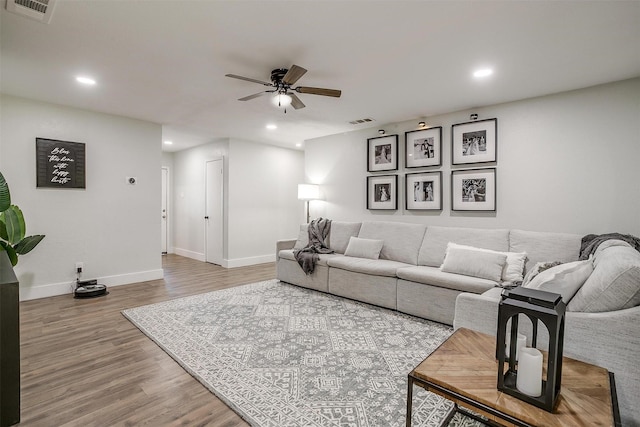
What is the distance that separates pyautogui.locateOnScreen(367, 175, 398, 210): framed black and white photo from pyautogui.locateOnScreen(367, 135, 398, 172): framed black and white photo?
0.51 ft

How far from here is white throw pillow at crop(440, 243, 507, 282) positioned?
3100 mm

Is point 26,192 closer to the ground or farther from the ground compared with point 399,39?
closer to the ground

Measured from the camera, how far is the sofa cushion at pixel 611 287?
1614mm

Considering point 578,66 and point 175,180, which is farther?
point 175,180

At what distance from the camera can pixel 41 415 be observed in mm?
1819

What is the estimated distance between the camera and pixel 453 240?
3855 mm

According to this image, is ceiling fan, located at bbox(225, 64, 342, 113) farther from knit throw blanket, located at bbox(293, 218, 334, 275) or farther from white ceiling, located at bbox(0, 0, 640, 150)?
knit throw blanket, located at bbox(293, 218, 334, 275)

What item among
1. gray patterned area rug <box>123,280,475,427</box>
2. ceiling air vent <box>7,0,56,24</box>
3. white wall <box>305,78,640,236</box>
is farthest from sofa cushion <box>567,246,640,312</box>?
ceiling air vent <box>7,0,56,24</box>

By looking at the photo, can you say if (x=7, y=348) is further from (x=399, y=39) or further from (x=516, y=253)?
(x=516, y=253)

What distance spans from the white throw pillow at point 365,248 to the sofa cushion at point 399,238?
122 millimetres

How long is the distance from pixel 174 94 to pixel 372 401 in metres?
3.67

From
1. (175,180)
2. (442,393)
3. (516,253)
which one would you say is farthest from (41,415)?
(175,180)

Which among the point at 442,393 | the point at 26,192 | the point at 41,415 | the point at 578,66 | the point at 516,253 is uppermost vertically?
the point at 578,66

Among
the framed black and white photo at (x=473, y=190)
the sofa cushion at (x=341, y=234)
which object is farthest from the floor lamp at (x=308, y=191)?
the framed black and white photo at (x=473, y=190)
